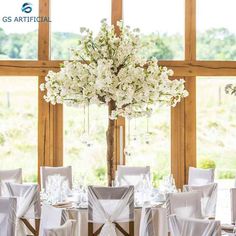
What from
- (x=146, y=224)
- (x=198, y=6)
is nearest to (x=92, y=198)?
(x=146, y=224)

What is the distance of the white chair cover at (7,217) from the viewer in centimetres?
458

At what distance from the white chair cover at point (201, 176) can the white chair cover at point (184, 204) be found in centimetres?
183

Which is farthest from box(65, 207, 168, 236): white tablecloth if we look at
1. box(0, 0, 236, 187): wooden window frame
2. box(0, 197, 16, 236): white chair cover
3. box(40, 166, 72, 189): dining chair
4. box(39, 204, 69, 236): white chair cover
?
box(0, 0, 236, 187): wooden window frame

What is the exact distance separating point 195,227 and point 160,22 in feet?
18.8

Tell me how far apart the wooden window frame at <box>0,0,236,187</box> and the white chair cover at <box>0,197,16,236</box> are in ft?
12.4

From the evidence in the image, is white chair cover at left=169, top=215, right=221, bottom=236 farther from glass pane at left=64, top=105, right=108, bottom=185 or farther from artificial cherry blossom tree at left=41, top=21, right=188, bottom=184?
glass pane at left=64, top=105, right=108, bottom=185

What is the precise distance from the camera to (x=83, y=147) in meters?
8.66

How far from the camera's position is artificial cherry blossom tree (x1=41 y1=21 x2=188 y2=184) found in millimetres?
5004

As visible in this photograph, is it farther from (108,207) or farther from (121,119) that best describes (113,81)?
(121,119)

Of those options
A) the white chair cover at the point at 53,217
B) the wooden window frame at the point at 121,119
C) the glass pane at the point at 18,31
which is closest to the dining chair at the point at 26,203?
the white chair cover at the point at 53,217

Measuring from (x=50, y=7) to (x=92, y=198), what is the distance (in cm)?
438

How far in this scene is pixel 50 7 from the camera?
340 inches

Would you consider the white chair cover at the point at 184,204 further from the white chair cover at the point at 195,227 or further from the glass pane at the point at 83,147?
the glass pane at the point at 83,147

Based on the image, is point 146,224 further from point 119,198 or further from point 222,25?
point 222,25
